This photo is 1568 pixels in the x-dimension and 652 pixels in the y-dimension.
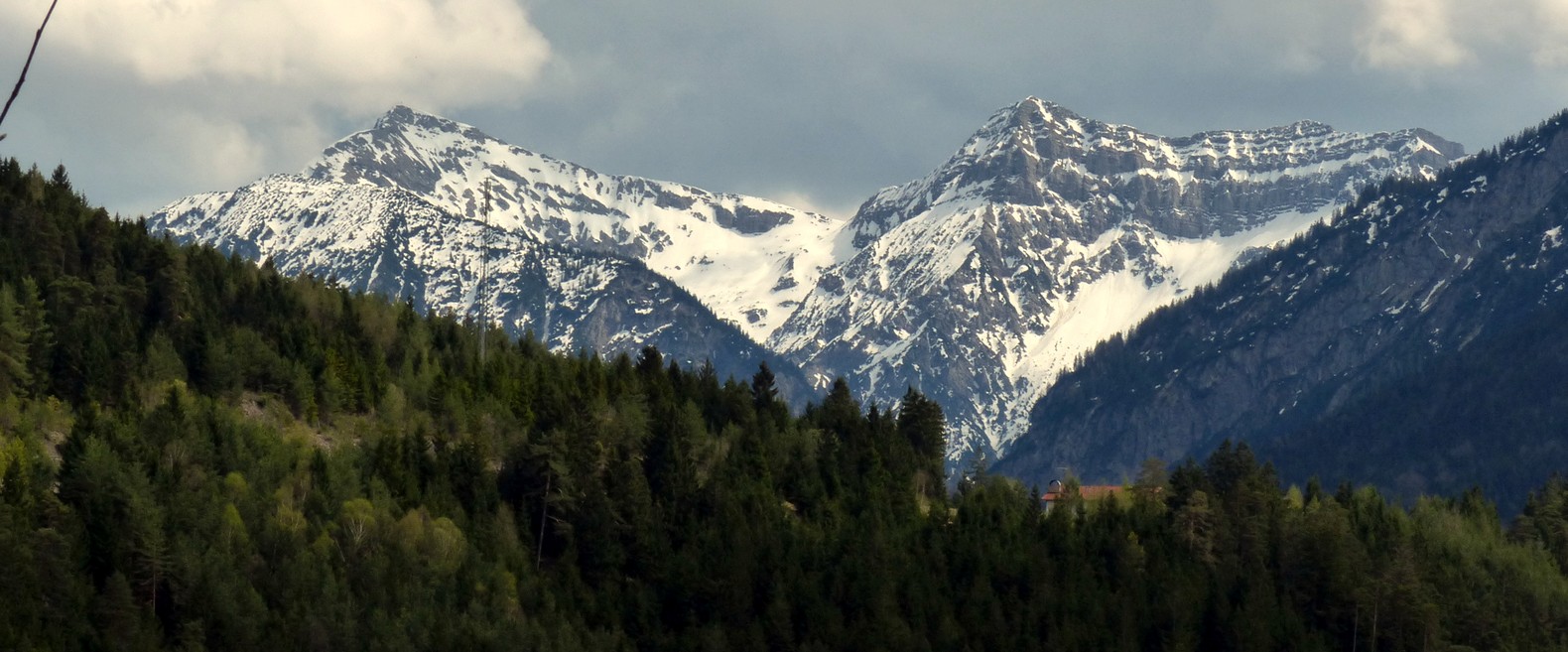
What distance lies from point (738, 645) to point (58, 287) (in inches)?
2652

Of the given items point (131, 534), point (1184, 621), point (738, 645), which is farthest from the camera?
point (1184, 621)

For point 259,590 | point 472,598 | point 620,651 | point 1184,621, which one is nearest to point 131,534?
point 259,590

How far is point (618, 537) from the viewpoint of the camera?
623 ft

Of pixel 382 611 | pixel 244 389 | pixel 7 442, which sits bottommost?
pixel 382 611

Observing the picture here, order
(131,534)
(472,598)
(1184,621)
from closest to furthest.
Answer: (131,534), (472,598), (1184,621)

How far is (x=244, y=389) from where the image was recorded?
195 meters

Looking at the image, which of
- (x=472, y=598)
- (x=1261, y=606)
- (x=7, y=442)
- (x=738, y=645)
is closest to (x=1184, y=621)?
(x=1261, y=606)

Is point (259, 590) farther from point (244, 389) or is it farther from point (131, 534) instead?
point (244, 389)

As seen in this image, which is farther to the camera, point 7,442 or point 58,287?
point 58,287

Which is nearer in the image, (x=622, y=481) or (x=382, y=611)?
(x=382, y=611)

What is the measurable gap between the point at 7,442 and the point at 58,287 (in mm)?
32351

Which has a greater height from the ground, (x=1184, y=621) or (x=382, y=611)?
(x=1184, y=621)

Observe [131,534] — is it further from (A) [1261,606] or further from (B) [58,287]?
(A) [1261,606]

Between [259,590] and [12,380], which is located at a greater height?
[12,380]
